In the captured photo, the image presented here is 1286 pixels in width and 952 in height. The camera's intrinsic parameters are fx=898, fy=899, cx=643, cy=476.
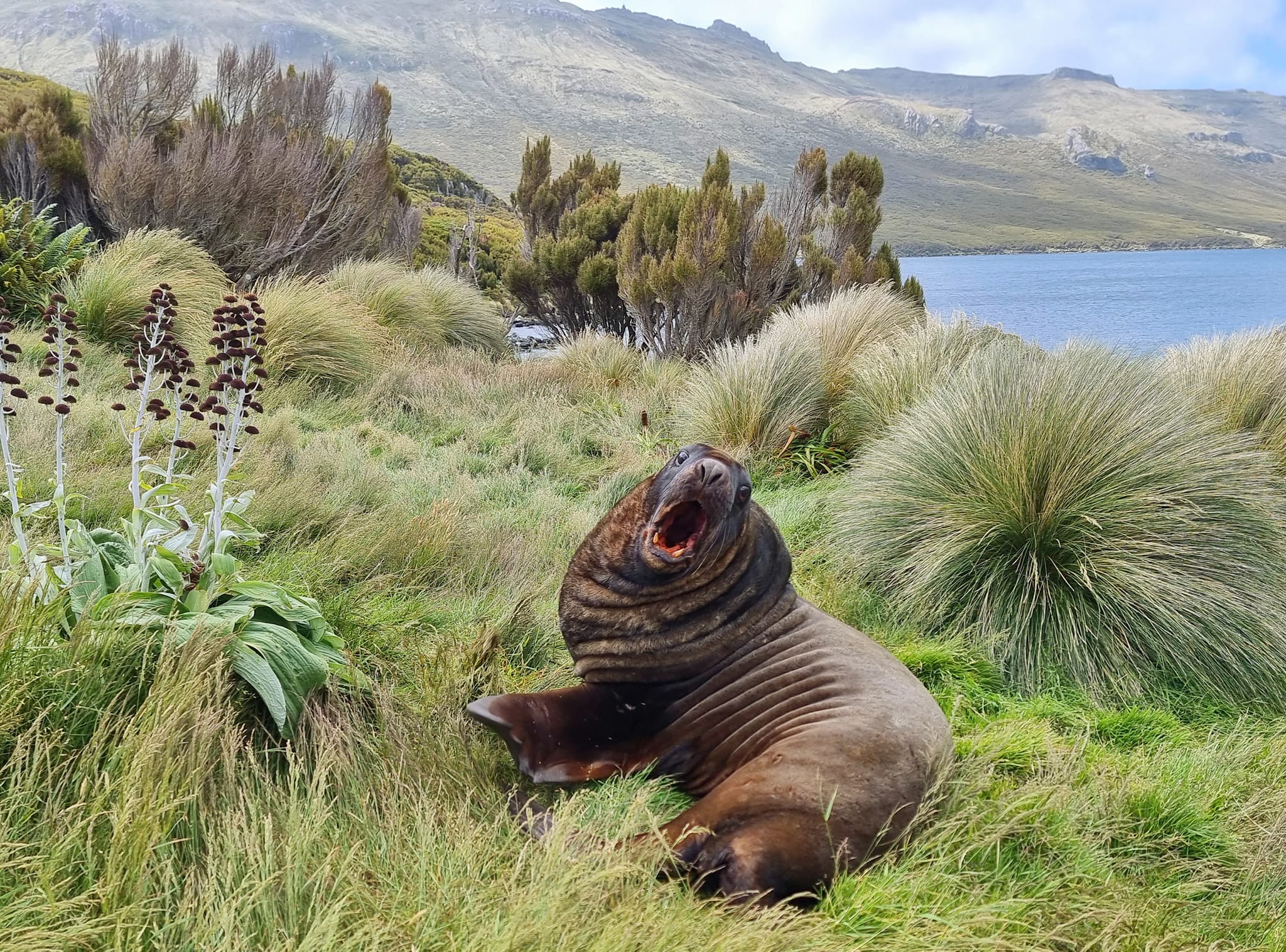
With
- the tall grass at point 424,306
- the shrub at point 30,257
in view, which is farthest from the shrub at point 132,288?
the tall grass at point 424,306

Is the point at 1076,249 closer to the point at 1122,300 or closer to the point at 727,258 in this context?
the point at 1122,300

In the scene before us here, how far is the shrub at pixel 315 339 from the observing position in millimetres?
8375

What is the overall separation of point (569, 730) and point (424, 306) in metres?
9.85

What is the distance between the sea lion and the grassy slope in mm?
150

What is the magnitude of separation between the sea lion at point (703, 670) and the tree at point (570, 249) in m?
10.8

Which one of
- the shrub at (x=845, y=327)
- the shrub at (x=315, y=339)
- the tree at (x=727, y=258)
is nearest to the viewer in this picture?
the shrub at (x=845, y=327)

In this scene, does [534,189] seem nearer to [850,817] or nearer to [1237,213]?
[850,817]

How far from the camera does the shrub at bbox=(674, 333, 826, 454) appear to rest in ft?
22.5

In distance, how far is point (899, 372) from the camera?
20.7 ft

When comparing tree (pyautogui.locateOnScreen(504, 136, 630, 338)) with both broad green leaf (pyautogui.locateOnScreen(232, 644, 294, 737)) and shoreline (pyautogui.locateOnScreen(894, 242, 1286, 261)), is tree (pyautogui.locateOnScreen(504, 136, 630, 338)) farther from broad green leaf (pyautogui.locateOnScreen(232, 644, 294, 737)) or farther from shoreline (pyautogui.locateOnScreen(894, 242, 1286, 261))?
shoreline (pyautogui.locateOnScreen(894, 242, 1286, 261))

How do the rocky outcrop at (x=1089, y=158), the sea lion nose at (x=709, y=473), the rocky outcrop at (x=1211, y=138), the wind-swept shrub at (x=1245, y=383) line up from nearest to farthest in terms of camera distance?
the sea lion nose at (x=709, y=473) < the wind-swept shrub at (x=1245, y=383) < the rocky outcrop at (x=1089, y=158) < the rocky outcrop at (x=1211, y=138)

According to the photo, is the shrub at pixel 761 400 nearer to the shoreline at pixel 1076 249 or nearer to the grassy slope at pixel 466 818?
the grassy slope at pixel 466 818

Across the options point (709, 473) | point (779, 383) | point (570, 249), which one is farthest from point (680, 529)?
point (570, 249)

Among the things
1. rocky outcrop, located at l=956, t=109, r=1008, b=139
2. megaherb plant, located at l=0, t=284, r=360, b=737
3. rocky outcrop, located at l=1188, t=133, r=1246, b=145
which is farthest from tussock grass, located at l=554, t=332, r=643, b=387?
rocky outcrop, located at l=1188, t=133, r=1246, b=145
